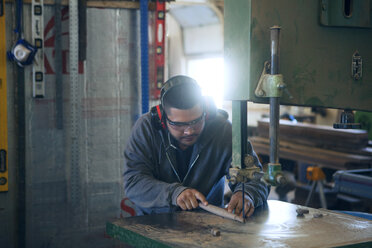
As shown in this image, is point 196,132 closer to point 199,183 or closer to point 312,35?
point 199,183

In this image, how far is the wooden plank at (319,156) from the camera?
12.1 feet

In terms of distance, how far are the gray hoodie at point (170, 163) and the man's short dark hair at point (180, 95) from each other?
5.6 inches

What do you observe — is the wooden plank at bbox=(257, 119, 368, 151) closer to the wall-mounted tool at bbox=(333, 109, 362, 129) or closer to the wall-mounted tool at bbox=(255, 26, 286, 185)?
the wall-mounted tool at bbox=(333, 109, 362, 129)

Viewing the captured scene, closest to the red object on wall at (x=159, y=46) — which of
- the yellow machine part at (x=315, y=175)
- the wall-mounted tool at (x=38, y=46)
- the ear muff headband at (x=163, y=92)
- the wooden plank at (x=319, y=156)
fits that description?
the wall-mounted tool at (x=38, y=46)

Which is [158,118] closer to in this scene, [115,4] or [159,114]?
[159,114]

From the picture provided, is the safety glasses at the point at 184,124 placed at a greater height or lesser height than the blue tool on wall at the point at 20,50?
lesser

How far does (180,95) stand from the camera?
1.88 metres

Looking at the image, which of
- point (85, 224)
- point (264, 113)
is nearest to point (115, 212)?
point (85, 224)

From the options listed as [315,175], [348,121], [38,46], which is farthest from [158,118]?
[315,175]

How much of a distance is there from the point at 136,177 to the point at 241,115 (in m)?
0.77

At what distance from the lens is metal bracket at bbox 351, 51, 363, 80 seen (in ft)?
4.17

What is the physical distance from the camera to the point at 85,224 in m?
2.66

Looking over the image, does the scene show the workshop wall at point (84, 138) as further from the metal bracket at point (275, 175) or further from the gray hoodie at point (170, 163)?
the metal bracket at point (275, 175)

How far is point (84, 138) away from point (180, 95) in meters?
0.94
